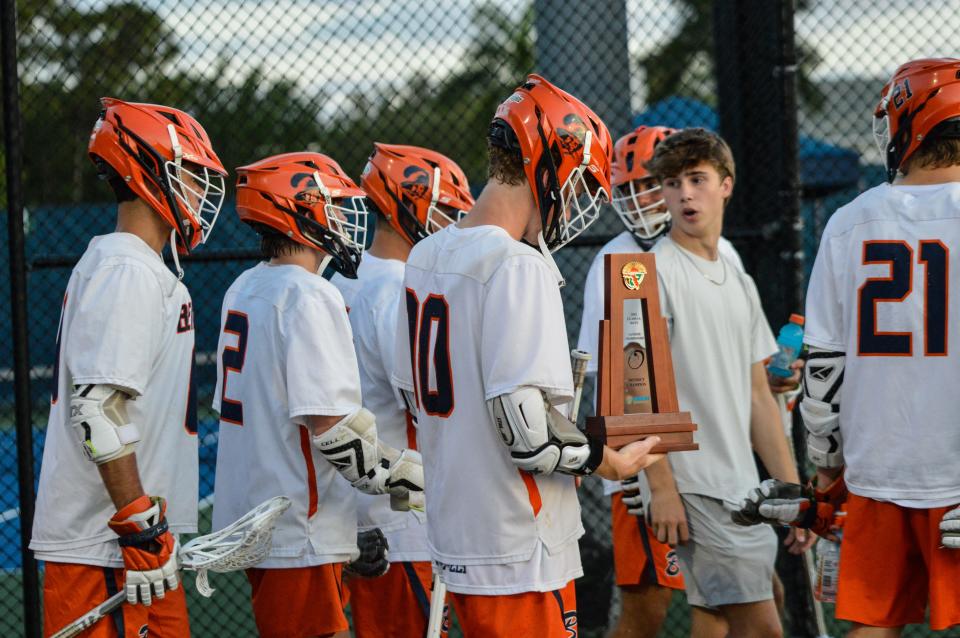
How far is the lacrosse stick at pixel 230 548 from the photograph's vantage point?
3461 millimetres

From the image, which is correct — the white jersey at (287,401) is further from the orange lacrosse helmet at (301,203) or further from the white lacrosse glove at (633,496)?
the white lacrosse glove at (633,496)

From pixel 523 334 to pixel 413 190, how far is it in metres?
2.04

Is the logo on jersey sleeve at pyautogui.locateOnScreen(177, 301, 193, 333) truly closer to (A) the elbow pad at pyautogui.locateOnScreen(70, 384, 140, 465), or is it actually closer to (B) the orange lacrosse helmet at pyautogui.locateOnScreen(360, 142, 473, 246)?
(A) the elbow pad at pyautogui.locateOnScreen(70, 384, 140, 465)

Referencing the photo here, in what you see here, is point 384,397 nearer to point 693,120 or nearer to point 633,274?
point 633,274

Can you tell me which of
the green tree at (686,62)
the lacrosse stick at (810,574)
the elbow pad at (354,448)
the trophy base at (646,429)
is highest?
the green tree at (686,62)

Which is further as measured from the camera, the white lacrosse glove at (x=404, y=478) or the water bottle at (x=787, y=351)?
the water bottle at (x=787, y=351)

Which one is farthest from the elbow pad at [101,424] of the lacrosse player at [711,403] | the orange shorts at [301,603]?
the lacrosse player at [711,403]

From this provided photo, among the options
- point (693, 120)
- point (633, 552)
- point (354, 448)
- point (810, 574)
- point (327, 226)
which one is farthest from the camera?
point (693, 120)

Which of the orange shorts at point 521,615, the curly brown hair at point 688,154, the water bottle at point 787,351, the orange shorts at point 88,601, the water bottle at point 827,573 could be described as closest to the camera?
the orange shorts at point 521,615

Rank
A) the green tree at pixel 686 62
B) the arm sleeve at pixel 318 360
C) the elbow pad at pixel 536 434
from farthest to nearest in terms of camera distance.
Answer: the green tree at pixel 686 62
the arm sleeve at pixel 318 360
the elbow pad at pixel 536 434

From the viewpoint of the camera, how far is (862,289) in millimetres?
3572

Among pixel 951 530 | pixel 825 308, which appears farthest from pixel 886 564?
pixel 825 308

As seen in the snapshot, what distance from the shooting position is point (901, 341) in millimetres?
3502

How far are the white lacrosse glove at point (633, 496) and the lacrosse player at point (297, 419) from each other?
3.22 ft
